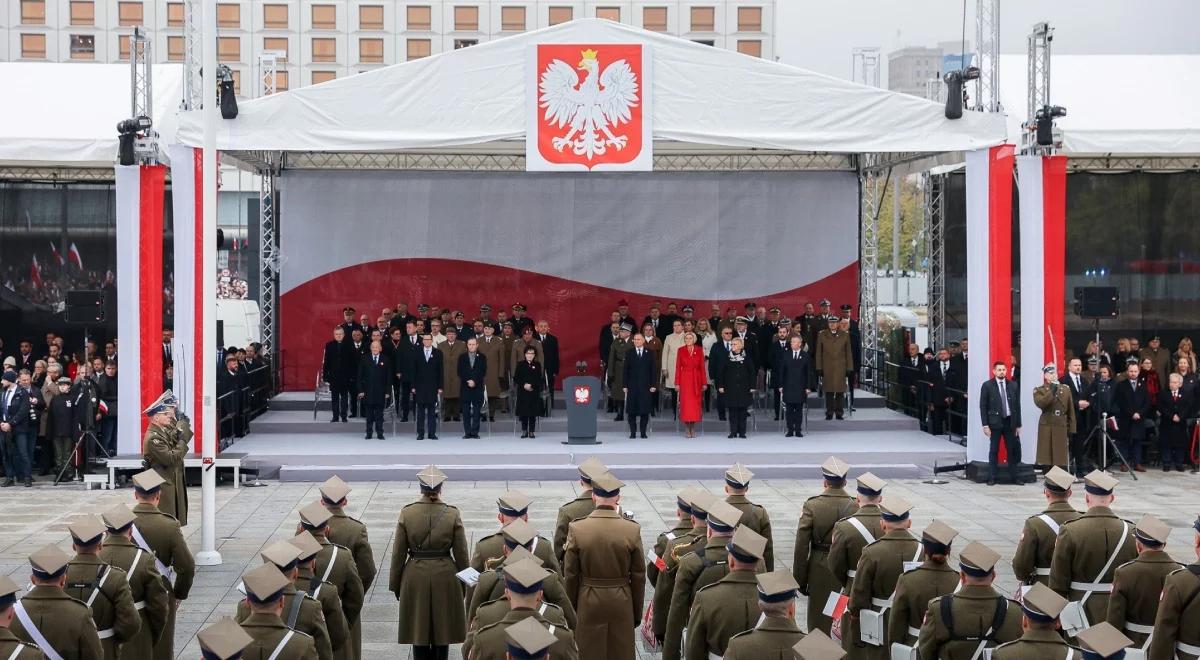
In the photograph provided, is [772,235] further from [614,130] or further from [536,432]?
[614,130]

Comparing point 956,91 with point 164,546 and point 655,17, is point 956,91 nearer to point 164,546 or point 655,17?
point 164,546

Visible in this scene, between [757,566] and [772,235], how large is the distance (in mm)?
19059

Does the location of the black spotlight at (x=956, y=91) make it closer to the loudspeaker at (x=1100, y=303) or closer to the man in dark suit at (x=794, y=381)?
the loudspeaker at (x=1100, y=303)

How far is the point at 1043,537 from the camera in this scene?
29.8 ft

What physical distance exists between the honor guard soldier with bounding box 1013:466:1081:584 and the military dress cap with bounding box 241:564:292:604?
200 inches

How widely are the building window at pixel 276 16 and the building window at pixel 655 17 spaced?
19403 mm

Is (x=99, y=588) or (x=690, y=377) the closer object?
(x=99, y=588)

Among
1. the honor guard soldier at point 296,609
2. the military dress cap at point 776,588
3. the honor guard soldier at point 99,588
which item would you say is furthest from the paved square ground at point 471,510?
the military dress cap at point 776,588

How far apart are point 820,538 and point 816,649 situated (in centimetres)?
410

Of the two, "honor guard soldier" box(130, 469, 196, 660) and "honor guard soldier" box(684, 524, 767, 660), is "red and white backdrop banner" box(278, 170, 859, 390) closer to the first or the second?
"honor guard soldier" box(130, 469, 196, 660)

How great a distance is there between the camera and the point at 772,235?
84.9 ft

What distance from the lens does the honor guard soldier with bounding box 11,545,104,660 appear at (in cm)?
690

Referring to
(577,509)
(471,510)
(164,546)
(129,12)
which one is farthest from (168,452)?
(129,12)

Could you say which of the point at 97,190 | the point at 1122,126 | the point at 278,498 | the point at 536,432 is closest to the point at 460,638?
the point at 278,498
